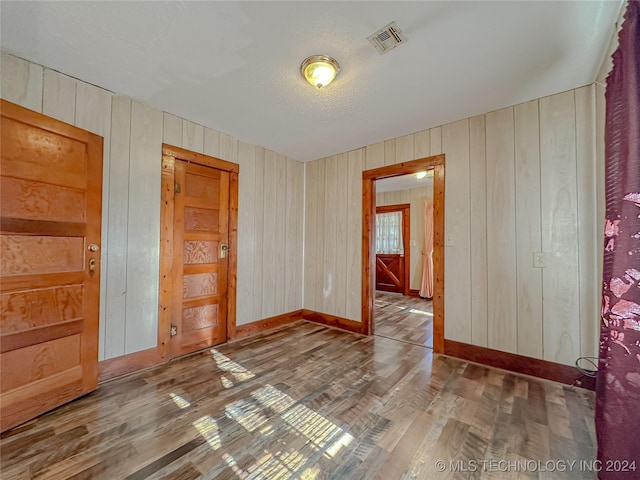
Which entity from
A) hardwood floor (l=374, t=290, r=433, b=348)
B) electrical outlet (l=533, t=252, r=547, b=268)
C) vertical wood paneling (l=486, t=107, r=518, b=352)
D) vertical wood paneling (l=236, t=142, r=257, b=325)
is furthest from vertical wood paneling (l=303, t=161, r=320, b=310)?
electrical outlet (l=533, t=252, r=547, b=268)

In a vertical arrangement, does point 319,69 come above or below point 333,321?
above

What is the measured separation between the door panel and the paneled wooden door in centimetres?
568

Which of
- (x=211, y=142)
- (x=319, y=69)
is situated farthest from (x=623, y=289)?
(x=211, y=142)

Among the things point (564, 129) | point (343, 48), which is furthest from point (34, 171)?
point (564, 129)

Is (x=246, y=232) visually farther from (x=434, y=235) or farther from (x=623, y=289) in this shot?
(x=623, y=289)

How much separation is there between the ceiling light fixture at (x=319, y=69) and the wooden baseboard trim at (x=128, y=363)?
9.18ft

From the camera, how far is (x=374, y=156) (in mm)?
3375

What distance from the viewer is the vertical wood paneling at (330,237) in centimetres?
375

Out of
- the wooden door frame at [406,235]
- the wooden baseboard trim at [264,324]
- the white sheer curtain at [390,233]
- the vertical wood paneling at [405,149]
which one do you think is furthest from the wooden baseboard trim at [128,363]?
the white sheer curtain at [390,233]

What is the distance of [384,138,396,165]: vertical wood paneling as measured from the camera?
319 centimetres

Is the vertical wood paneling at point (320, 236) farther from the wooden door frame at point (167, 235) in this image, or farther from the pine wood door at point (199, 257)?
the wooden door frame at point (167, 235)

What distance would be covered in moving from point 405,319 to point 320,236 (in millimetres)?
1915

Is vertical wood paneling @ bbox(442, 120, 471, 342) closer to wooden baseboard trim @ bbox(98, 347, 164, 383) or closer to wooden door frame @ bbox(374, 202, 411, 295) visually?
wooden baseboard trim @ bbox(98, 347, 164, 383)

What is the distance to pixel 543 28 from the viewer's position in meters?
1.55
